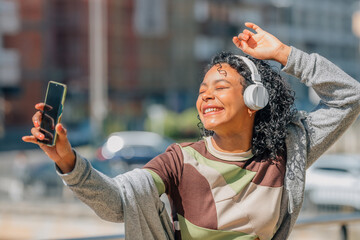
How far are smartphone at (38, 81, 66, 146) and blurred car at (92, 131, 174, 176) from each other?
18.6 m

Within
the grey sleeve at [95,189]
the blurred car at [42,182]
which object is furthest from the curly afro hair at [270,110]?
the blurred car at [42,182]

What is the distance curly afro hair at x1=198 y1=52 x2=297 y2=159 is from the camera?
2.42m

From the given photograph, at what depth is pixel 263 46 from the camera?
2.47 metres

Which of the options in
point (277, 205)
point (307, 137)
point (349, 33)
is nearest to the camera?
point (277, 205)

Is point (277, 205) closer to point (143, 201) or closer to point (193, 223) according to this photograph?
point (193, 223)

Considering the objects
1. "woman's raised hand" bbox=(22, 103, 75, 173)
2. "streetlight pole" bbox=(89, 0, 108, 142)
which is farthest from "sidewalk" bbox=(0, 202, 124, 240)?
"woman's raised hand" bbox=(22, 103, 75, 173)

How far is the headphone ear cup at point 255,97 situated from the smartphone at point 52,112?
65 cm

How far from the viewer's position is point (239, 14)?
151ft

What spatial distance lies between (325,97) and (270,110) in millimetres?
240

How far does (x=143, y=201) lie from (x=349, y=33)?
187 feet

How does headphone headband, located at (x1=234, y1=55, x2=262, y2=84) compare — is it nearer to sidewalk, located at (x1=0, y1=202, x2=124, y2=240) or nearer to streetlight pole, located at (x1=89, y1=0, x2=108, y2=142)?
sidewalk, located at (x1=0, y1=202, x2=124, y2=240)

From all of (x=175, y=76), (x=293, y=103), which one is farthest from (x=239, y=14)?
(x=293, y=103)

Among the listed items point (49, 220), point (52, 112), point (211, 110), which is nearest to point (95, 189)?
point (52, 112)

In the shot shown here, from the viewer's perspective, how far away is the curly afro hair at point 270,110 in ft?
7.93
